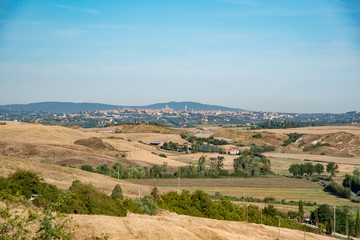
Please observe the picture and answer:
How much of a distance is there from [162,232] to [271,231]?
719 inches

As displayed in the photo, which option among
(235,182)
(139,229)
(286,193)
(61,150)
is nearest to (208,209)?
(139,229)

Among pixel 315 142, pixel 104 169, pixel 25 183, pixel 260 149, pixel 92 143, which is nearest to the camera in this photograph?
pixel 25 183

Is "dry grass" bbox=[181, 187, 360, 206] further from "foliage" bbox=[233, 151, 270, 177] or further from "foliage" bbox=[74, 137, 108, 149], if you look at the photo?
"foliage" bbox=[74, 137, 108, 149]

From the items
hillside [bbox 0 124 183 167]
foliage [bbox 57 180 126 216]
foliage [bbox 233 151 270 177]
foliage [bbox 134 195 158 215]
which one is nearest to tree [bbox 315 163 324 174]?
foliage [bbox 233 151 270 177]

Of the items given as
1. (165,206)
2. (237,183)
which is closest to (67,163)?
(237,183)

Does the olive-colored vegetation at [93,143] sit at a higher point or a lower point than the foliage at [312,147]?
higher

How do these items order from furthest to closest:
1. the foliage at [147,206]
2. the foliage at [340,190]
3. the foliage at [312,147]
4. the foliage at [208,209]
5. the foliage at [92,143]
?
the foliage at [312,147], the foliage at [92,143], the foliage at [340,190], the foliage at [208,209], the foliage at [147,206]

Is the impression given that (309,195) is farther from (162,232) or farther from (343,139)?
(343,139)

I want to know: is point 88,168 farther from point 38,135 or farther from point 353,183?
point 353,183

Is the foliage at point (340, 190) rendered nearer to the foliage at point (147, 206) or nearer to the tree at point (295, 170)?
the tree at point (295, 170)

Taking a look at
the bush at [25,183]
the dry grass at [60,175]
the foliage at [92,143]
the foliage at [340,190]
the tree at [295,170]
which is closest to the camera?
the bush at [25,183]

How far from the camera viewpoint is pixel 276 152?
157 m

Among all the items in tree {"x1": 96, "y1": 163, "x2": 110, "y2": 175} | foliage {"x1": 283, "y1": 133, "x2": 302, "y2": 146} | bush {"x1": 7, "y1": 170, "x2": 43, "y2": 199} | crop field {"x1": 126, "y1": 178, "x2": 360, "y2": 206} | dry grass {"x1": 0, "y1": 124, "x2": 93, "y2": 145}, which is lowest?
crop field {"x1": 126, "y1": 178, "x2": 360, "y2": 206}

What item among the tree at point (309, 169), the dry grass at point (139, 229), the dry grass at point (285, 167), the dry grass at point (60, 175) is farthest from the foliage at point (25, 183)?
the tree at point (309, 169)
